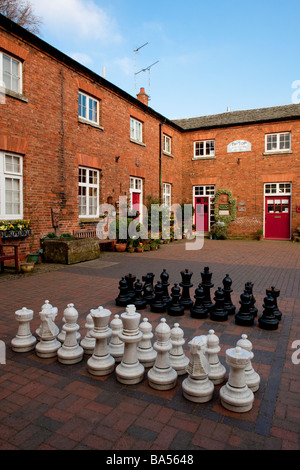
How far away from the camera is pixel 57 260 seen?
9547mm

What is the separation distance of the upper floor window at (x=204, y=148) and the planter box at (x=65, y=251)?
12.1 metres

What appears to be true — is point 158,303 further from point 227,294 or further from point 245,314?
point 245,314

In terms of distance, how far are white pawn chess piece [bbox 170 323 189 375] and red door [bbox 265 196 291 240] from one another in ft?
53.2

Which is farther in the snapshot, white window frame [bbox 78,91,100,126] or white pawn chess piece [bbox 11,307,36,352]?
white window frame [bbox 78,91,100,126]

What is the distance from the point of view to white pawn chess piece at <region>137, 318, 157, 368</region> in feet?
10.1

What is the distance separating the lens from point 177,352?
3.01 meters

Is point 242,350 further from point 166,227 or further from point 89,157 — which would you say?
point 166,227

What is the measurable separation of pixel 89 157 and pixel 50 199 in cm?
254

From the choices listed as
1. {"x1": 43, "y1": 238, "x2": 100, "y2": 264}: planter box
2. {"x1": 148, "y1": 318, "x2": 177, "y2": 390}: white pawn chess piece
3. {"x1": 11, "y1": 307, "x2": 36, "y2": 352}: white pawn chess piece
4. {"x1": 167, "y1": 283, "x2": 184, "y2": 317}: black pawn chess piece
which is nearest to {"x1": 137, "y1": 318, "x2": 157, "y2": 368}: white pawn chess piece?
{"x1": 148, "y1": 318, "x2": 177, "y2": 390}: white pawn chess piece

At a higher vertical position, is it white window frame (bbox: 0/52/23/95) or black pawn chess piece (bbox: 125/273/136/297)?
white window frame (bbox: 0/52/23/95)

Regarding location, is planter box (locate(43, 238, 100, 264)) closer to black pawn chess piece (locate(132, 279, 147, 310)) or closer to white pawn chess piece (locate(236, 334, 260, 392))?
black pawn chess piece (locate(132, 279, 147, 310))

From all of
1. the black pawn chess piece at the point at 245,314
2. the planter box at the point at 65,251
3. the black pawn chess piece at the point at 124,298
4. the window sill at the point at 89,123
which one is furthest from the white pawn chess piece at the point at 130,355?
the window sill at the point at 89,123

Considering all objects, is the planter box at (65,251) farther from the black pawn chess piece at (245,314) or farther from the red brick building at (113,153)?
the black pawn chess piece at (245,314)

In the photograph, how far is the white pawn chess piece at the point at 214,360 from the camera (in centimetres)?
281
